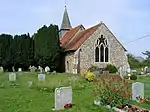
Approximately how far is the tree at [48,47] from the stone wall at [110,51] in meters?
3.87

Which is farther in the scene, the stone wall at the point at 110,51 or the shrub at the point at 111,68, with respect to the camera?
the stone wall at the point at 110,51

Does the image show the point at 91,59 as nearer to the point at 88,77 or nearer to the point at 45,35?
the point at 45,35

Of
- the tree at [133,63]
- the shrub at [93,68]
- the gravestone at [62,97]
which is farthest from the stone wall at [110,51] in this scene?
the gravestone at [62,97]

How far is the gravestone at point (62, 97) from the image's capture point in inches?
543

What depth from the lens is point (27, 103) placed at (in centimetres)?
1559

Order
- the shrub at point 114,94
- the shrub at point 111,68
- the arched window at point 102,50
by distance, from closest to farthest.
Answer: the shrub at point 114,94 < the shrub at point 111,68 < the arched window at point 102,50

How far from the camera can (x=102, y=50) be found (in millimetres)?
42750

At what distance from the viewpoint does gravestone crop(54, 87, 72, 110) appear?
45.2 ft

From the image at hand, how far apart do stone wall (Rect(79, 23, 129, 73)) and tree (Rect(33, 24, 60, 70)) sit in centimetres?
387

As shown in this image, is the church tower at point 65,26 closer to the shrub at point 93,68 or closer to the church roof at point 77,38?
the church roof at point 77,38

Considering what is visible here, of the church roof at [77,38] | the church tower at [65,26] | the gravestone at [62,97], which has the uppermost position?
the church tower at [65,26]

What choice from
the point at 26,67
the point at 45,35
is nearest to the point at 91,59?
the point at 45,35

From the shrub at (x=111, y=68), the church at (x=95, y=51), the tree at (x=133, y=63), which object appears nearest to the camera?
the shrub at (x=111, y=68)

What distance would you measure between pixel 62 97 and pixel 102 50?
96.0 ft
